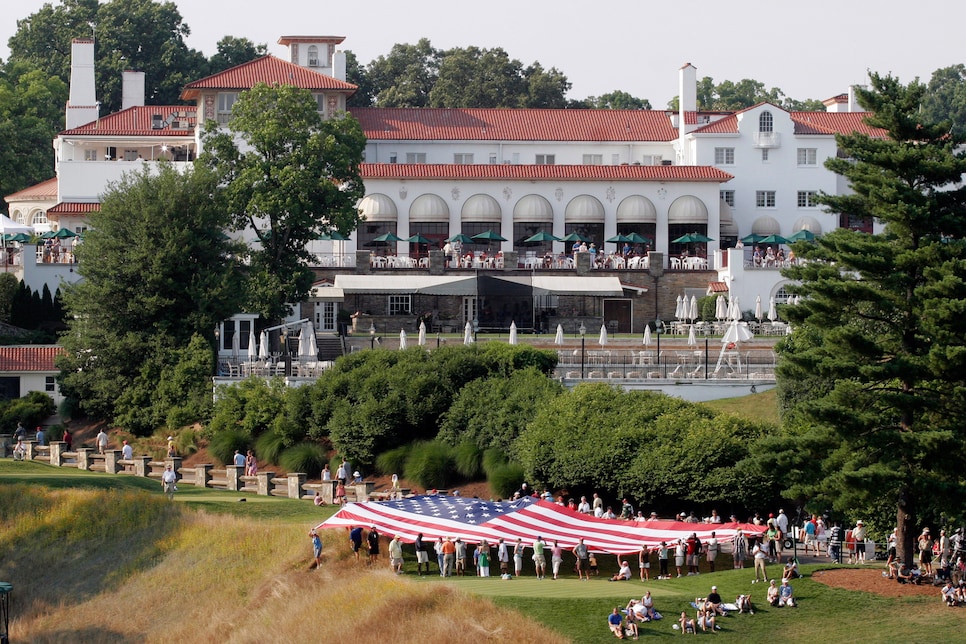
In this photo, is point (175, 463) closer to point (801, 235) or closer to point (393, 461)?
point (393, 461)

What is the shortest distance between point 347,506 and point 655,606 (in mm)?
7912

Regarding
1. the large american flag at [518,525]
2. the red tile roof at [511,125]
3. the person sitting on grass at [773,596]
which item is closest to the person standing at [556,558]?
the large american flag at [518,525]

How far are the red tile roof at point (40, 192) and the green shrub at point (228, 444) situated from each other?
34.1 meters

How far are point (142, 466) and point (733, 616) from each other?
2220 centimetres

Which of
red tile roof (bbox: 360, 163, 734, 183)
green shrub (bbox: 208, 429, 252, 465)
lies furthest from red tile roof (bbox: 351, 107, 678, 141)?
green shrub (bbox: 208, 429, 252, 465)

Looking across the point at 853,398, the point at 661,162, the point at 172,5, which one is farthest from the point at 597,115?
the point at 853,398

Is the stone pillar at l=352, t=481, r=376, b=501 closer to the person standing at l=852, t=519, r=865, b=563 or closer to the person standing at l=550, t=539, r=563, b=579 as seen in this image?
the person standing at l=550, t=539, r=563, b=579

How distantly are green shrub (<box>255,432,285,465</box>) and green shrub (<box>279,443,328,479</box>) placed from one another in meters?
0.42

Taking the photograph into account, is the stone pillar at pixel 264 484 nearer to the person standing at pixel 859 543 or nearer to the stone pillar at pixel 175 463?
the stone pillar at pixel 175 463

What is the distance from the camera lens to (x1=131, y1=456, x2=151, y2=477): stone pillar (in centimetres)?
4888

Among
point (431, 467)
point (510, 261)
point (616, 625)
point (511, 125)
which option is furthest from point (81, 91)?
point (616, 625)

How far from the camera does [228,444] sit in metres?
51.2

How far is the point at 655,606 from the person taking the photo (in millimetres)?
31922

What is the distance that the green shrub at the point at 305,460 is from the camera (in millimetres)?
49312
